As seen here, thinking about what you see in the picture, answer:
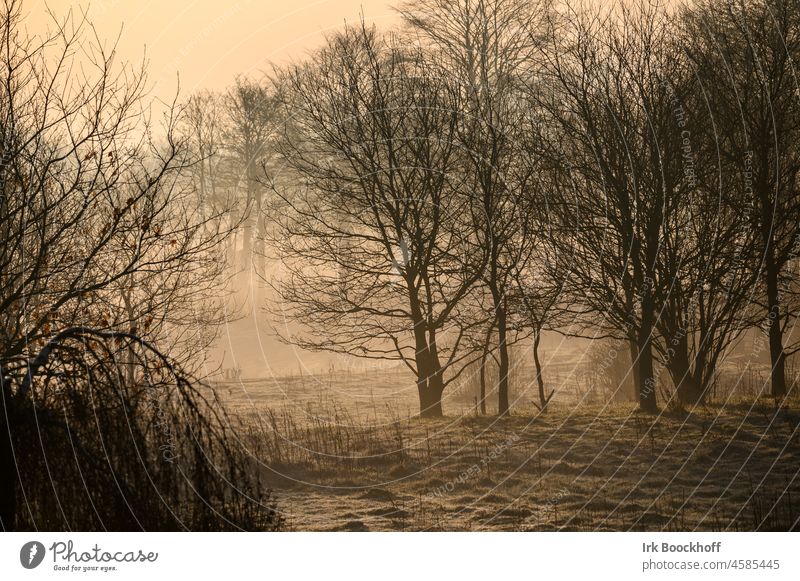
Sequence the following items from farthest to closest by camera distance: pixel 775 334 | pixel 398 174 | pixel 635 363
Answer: pixel 635 363, pixel 398 174, pixel 775 334

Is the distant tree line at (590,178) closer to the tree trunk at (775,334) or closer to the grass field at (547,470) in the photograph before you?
the tree trunk at (775,334)

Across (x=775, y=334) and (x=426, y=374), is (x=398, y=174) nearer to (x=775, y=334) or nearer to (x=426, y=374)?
(x=426, y=374)

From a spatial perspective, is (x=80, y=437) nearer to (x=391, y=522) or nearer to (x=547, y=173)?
(x=391, y=522)

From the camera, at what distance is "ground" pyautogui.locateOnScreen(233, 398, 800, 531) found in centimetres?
1044

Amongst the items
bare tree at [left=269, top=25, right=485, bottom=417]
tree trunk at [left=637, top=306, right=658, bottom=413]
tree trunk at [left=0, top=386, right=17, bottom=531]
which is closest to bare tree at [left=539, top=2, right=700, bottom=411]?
tree trunk at [left=637, top=306, right=658, bottom=413]

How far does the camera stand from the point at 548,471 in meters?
12.5

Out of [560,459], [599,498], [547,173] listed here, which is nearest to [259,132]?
[547,173]

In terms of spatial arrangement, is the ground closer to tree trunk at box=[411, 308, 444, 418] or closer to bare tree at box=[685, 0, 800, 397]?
tree trunk at box=[411, 308, 444, 418]

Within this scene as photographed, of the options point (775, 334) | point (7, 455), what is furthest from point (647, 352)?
point (7, 455)

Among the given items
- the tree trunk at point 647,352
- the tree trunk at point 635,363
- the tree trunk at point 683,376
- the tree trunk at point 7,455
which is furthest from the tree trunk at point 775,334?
the tree trunk at point 7,455

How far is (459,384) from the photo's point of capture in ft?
77.7

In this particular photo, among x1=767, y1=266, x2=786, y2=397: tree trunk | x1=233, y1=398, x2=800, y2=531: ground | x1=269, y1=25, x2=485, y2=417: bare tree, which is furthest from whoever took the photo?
x1=269, y1=25, x2=485, y2=417: bare tree

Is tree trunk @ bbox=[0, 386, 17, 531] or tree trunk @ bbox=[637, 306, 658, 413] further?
tree trunk @ bbox=[637, 306, 658, 413]

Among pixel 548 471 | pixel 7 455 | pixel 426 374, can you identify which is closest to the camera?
pixel 7 455
